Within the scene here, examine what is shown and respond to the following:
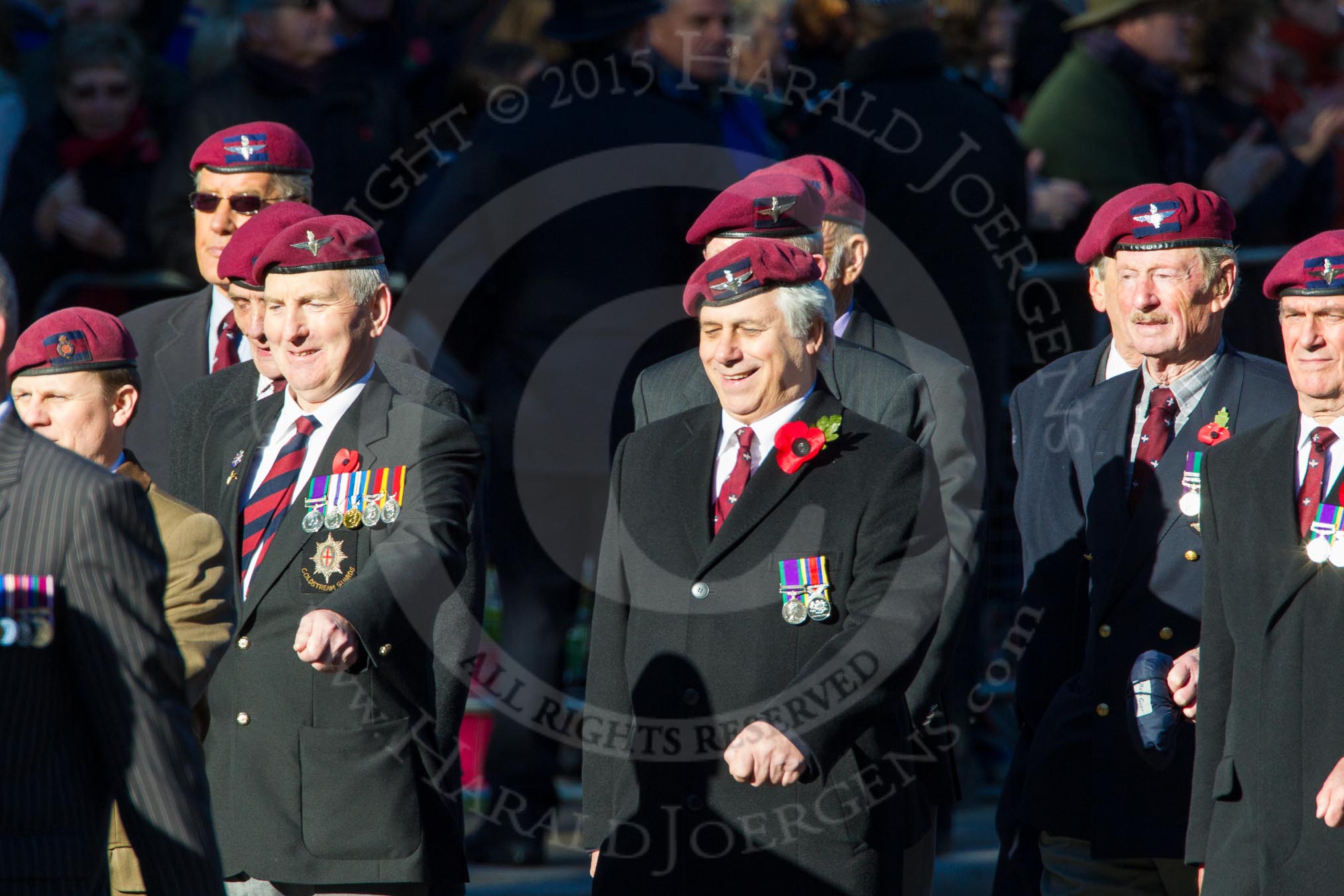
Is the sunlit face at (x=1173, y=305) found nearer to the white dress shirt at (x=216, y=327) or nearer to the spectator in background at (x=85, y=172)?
the white dress shirt at (x=216, y=327)

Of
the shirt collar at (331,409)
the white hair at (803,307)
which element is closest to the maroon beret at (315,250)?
the shirt collar at (331,409)

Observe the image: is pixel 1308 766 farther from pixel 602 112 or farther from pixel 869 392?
pixel 602 112

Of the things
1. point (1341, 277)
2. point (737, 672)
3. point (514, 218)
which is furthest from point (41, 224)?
point (1341, 277)

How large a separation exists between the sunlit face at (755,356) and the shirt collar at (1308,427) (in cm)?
113

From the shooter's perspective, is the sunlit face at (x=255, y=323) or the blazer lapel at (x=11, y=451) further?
the sunlit face at (x=255, y=323)

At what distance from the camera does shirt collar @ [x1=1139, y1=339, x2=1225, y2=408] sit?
5379mm

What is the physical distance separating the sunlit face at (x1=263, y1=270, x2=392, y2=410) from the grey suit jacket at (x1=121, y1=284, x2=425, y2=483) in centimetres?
94

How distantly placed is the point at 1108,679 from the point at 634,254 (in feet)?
8.80

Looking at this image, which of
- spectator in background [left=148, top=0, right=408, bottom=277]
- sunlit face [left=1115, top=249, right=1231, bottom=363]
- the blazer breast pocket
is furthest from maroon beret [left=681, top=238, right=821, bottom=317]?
spectator in background [left=148, top=0, right=408, bottom=277]

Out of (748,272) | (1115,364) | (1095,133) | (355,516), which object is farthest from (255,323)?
(1095,133)

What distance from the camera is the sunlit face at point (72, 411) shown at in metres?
4.81

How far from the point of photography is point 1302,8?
34.0 ft

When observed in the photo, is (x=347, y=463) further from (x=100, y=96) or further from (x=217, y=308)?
(x=100, y=96)

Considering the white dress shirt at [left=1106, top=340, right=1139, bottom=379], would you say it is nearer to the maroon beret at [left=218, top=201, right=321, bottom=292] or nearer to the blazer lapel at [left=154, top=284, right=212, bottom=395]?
the maroon beret at [left=218, top=201, right=321, bottom=292]
